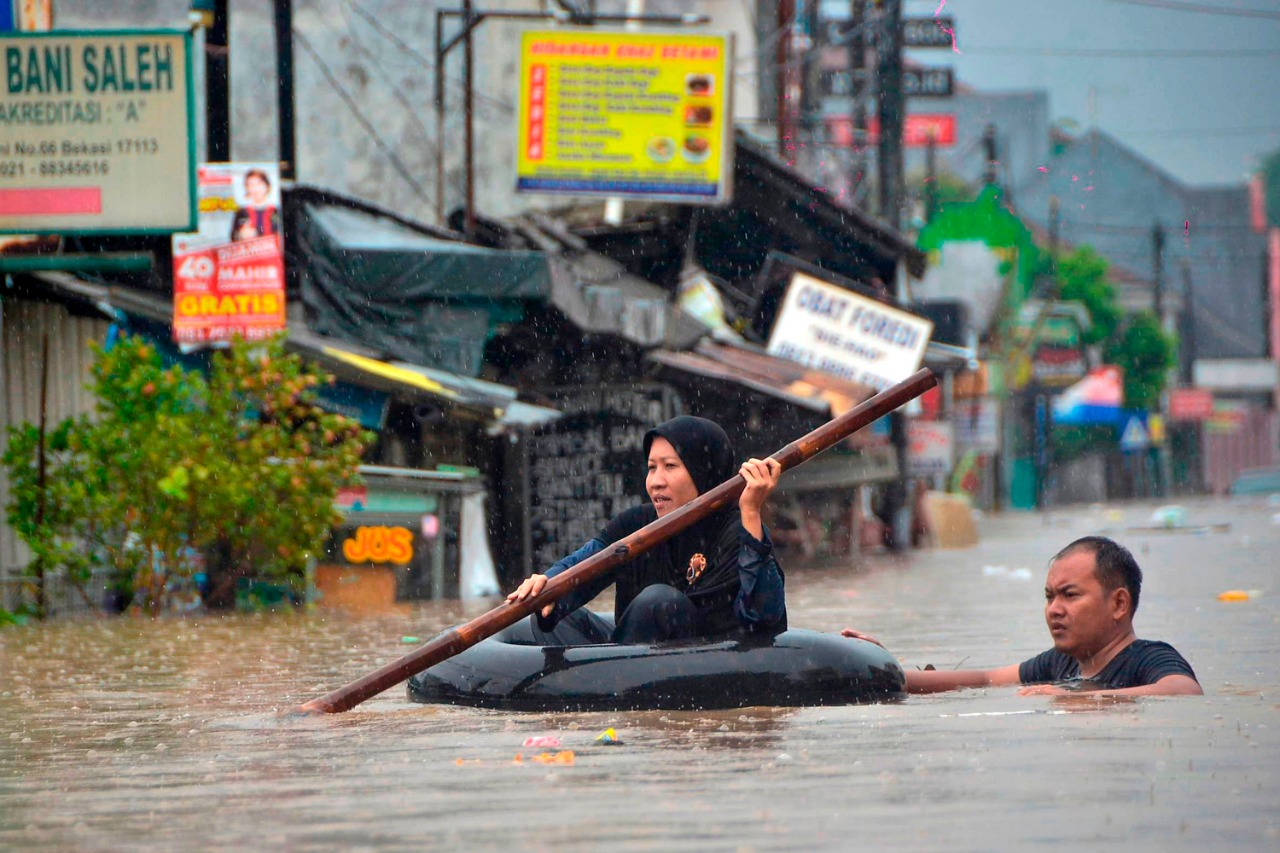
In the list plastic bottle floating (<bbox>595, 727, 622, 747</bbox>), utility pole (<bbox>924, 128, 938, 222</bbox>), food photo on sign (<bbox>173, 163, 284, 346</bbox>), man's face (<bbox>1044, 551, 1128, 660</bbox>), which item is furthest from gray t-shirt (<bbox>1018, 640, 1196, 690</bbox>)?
utility pole (<bbox>924, 128, 938, 222</bbox>)

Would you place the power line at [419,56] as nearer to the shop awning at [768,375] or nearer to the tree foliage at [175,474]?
the shop awning at [768,375]

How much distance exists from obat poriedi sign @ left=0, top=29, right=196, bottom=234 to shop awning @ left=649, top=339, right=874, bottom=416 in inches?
262

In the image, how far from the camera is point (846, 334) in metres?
21.8

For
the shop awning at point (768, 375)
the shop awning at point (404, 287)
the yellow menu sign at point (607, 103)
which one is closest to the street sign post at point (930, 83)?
the shop awning at point (768, 375)

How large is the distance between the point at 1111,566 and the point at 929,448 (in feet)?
74.1

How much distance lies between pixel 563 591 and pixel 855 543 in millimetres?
17323

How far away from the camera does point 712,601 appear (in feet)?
21.9

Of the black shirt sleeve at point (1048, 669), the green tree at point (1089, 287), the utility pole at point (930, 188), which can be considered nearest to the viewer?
the black shirt sleeve at point (1048, 669)

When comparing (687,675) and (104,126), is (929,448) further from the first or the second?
(687,675)

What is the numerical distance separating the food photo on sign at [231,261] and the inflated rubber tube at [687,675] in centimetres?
819

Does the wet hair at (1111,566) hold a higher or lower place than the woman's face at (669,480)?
lower

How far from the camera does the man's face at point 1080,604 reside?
6195 mm

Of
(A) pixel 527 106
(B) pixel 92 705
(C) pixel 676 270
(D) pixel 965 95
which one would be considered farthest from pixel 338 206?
(D) pixel 965 95

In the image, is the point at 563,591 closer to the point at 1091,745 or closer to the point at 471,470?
the point at 1091,745
